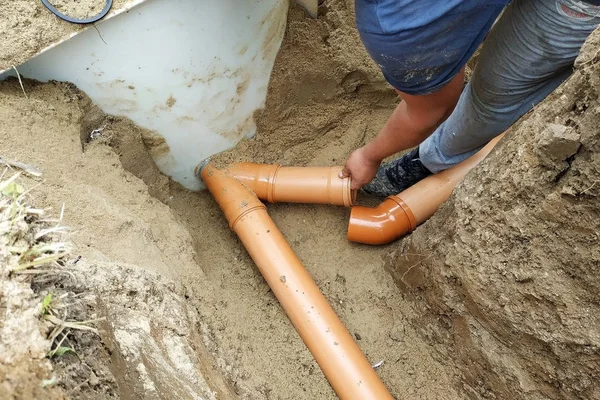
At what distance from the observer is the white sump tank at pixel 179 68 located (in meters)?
1.35

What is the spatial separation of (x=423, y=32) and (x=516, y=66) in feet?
1.39

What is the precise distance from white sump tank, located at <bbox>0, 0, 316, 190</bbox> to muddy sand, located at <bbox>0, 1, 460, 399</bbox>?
61 mm

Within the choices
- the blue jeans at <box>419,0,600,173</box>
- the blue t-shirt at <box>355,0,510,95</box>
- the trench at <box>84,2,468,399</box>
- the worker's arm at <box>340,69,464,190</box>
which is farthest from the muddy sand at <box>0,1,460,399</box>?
the blue t-shirt at <box>355,0,510,95</box>

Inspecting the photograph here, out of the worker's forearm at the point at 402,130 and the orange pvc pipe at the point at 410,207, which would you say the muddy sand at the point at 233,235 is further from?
the worker's forearm at the point at 402,130

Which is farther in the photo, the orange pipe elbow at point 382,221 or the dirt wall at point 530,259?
the orange pipe elbow at point 382,221

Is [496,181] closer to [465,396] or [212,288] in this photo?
[465,396]

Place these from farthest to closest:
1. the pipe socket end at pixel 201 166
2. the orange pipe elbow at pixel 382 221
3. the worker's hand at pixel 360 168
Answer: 1. the pipe socket end at pixel 201 166
2. the orange pipe elbow at pixel 382 221
3. the worker's hand at pixel 360 168

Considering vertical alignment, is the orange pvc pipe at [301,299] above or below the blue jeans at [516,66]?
below

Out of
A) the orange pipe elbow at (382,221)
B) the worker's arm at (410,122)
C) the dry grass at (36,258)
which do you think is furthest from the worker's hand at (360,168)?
the dry grass at (36,258)

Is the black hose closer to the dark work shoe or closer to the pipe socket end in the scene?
the pipe socket end

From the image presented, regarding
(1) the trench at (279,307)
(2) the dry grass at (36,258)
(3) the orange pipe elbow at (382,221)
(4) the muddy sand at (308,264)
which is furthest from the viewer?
(3) the orange pipe elbow at (382,221)

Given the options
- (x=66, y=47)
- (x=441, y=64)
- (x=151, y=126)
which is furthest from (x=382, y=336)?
(x=66, y=47)

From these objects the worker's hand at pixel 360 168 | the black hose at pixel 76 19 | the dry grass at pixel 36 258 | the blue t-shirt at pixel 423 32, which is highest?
the blue t-shirt at pixel 423 32

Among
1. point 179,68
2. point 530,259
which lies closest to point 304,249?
point 179,68
